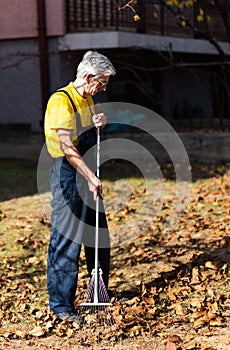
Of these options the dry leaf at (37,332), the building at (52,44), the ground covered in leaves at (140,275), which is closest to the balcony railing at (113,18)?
the building at (52,44)

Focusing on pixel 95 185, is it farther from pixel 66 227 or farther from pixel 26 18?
pixel 26 18

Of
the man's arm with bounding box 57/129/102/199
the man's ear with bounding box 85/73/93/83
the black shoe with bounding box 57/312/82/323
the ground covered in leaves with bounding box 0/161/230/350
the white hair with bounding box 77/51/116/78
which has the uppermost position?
the white hair with bounding box 77/51/116/78

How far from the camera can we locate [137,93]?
17266 millimetres

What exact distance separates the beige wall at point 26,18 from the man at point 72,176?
9719 mm

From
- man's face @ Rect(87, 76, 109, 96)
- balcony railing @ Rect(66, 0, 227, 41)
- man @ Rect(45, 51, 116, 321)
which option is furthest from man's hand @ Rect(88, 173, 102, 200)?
balcony railing @ Rect(66, 0, 227, 41)

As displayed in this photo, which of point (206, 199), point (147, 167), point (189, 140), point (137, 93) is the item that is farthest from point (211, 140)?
point (137, 93)

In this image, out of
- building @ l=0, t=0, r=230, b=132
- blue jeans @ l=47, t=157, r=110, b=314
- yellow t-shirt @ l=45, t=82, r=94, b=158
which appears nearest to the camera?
yellow t-shirt @ l=45, t=82, r=94, b=158

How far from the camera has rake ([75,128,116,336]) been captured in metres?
4.44

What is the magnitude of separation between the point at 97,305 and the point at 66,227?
0.63m

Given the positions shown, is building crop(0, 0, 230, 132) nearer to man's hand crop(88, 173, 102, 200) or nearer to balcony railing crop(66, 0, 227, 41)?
balcony railing crop(66, 0, 227, 41)

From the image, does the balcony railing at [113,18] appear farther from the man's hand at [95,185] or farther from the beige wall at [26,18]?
the man's hand at [95,185]

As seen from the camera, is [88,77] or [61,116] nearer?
[61,116]

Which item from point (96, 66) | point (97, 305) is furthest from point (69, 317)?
point (96, 66)

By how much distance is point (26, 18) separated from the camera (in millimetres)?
13812
